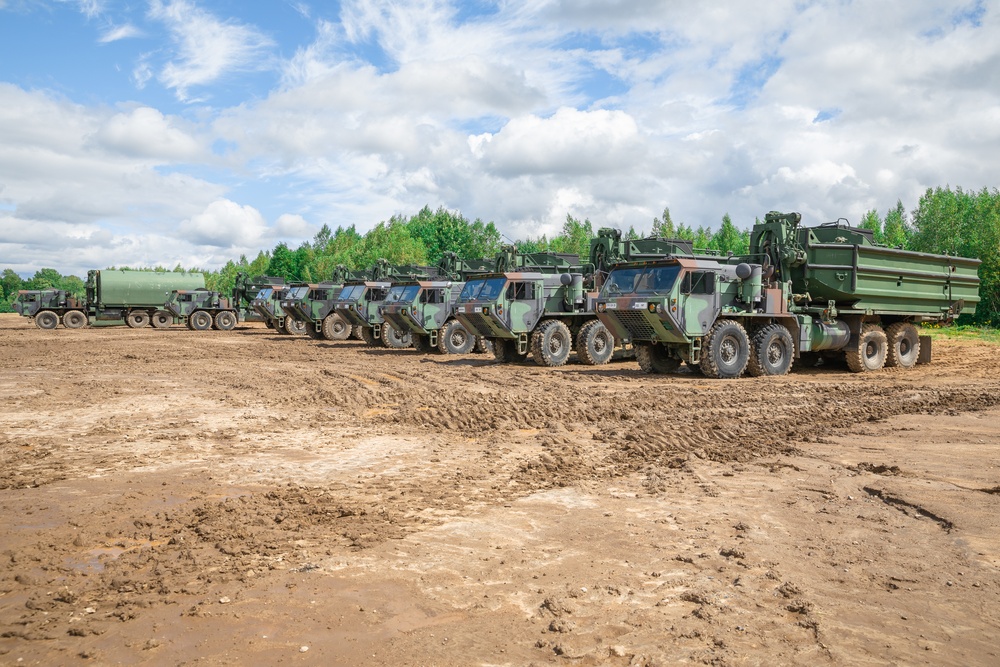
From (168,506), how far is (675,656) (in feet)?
12.9

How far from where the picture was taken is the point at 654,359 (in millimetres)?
15578

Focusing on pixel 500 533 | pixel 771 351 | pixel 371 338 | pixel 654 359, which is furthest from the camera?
pixel 371 338

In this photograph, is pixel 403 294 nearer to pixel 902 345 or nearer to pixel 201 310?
pixel 902 345

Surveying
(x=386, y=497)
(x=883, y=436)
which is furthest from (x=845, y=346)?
(x=386, y=497)

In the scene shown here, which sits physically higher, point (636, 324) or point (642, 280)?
point (642, 280)

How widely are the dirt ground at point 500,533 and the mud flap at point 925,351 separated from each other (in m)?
7.90

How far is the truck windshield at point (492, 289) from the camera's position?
17.2 m

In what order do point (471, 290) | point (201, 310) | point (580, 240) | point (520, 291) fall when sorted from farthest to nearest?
1. point (580, 240)
2. point (201, 310)
3. point (471, 290)
4. point (520, 291)

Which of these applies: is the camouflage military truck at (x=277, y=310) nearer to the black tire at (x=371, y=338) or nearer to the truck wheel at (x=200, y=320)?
the truck wheel at (x=200, y=320)

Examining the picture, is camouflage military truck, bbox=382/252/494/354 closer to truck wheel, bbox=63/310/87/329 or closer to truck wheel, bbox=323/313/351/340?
truck wheel, bbox=323/313/351/340

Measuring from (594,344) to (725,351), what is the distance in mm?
3570

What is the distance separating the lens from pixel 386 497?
5977 millimetres

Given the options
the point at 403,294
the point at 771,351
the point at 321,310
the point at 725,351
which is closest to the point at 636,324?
the point at 725,351

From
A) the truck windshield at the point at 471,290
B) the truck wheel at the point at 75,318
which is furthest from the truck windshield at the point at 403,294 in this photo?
the truck wheel at the point at 75,318
